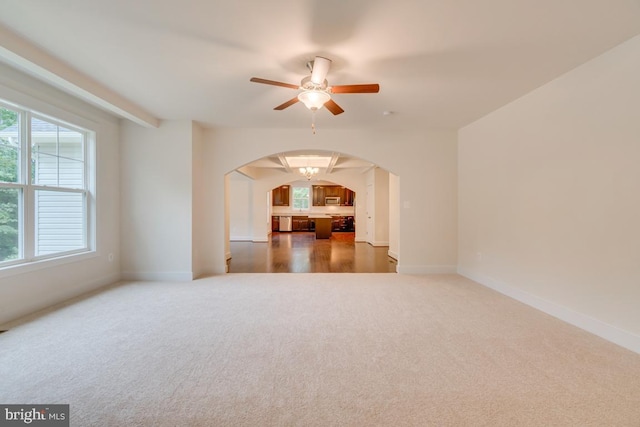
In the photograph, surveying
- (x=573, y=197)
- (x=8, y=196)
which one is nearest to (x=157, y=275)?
(x=8, y=196)

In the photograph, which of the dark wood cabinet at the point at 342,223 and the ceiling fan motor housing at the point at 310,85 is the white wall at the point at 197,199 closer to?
the ceiling fan motor housing at the point at 310,85

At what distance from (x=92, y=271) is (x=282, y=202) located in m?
9.75

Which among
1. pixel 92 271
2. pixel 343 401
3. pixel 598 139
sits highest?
pixel 598 139

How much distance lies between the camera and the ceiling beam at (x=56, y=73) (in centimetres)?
234

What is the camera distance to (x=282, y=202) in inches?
535

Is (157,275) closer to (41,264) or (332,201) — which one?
(41,264)

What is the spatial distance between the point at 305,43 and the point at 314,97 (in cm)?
52

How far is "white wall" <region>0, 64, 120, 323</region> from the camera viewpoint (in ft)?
9.54

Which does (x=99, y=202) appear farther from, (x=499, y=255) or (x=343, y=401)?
(x=499, y=255)

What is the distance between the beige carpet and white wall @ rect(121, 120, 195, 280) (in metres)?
1.17

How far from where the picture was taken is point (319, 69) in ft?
8.34

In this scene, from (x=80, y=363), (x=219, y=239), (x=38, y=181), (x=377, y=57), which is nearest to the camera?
Answer: (x=80, y=363)

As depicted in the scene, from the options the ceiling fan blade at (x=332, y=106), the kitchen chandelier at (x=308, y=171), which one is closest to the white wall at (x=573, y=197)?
the ceiling fan blade at (x=332, y=106)

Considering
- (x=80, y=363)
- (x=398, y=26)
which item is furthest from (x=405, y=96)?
(x=80, y=363)
